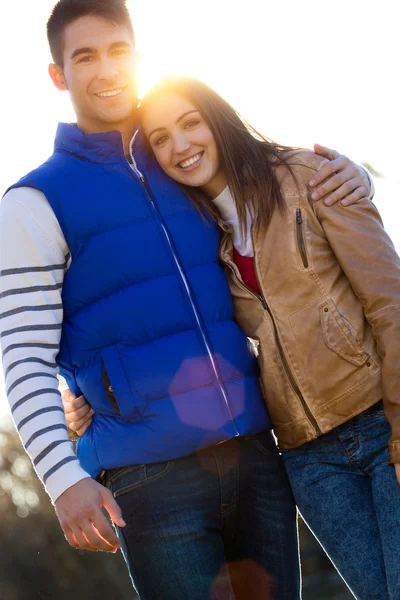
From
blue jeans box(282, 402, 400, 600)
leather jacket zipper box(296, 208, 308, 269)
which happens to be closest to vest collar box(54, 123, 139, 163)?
leather jacket zipper box(296, 208, 308, 269)

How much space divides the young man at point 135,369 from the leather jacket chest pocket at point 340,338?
29cm

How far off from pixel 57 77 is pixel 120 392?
1417mm

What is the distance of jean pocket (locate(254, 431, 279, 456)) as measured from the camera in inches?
112

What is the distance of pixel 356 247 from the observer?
2789 millimetres

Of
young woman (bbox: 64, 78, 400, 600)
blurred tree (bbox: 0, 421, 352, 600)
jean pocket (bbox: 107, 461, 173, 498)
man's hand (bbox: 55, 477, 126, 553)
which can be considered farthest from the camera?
blurred tree (bbox: 0, 421, 352, 600)

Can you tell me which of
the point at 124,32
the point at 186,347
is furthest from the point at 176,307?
the point at 124,32

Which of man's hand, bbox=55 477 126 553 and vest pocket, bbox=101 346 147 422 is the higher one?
vest pocket, bbox=101 346 147 422

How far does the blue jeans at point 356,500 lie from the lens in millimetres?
2646

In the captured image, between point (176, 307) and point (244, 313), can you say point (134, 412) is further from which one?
point (244, 313)

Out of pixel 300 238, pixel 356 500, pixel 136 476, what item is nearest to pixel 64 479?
pixel 136 476

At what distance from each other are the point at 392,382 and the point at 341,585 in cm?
1072

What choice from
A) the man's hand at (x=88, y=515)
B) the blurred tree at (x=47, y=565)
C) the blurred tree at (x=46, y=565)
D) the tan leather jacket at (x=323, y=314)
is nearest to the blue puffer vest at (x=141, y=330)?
the tan leather jacket at (x=323, y=314)

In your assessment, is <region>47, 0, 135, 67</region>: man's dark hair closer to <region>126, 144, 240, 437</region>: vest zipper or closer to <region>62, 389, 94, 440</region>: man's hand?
<region>126, 144, 240, 437</region>: vest zipper

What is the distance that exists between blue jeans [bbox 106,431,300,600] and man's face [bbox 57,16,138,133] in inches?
53.1
